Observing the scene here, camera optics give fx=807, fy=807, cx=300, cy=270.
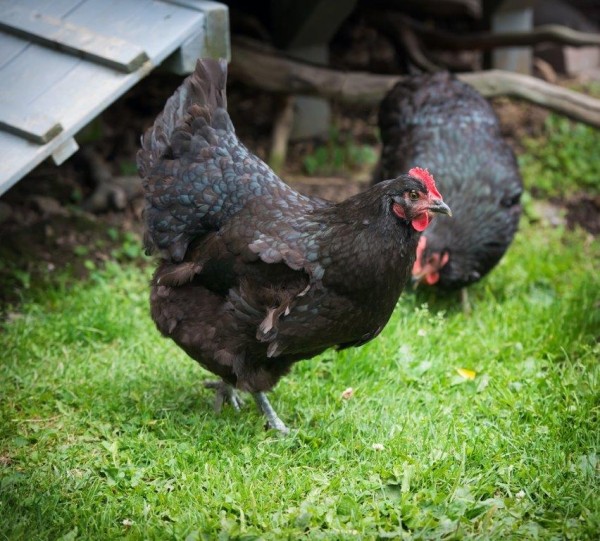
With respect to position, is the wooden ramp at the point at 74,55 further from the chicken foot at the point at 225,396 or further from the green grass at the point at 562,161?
the green grass at the point at 562,161

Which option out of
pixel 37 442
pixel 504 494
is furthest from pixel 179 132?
pixel 504 494

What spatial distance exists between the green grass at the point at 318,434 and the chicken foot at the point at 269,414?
0.24ft

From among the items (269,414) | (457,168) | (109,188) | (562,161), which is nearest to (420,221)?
(269,414)

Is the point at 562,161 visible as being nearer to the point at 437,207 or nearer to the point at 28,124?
the point at 437,207

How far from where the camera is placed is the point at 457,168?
576 cm

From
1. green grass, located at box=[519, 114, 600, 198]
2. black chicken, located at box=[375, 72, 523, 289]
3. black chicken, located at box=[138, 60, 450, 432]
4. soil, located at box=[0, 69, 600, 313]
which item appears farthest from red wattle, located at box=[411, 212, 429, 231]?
green grass, located at box=[519, 114, 600, 198]

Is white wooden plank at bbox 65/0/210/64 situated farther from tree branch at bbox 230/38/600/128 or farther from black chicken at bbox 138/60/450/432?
tree branch at bbox 230/38/600/128

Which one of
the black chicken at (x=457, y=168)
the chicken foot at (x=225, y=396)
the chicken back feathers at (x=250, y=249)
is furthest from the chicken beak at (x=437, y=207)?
the black chicken at (x=457, y=168)

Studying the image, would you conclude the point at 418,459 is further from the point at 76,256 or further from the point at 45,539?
the point at 76,256

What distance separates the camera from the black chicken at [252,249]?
12.1ft

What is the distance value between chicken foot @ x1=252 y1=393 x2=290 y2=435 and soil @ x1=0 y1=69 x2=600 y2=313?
2184 millimetres

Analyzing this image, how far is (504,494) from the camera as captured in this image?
145 inches

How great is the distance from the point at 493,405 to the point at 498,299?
5.62 feet

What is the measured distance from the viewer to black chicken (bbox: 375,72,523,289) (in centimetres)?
562
